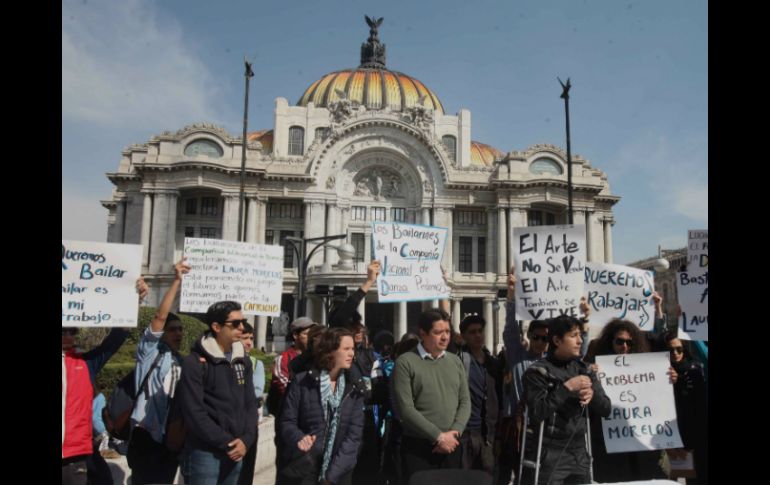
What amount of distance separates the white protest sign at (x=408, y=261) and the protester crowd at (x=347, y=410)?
1.96 m

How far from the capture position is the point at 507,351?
634 centimetres

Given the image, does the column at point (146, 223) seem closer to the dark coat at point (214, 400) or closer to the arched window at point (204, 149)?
the arched window at point (204, 149)

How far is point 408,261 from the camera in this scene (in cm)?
827

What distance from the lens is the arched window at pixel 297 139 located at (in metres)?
44.3

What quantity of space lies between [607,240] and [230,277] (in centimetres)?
3930

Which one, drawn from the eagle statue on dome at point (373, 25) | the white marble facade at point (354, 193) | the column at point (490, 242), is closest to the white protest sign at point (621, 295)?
the white marble facade at point (354, 193)

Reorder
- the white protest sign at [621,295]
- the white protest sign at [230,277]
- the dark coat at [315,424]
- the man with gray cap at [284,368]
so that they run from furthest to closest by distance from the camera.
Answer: the white protest sign at [230,277] → the white protest sign at [621,295] → the man with gray cap at [284,368] → the dark coat at [315,424]

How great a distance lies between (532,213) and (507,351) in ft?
118

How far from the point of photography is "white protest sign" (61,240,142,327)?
18.8ft

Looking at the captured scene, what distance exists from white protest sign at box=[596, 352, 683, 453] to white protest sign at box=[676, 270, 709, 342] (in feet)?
3.56
